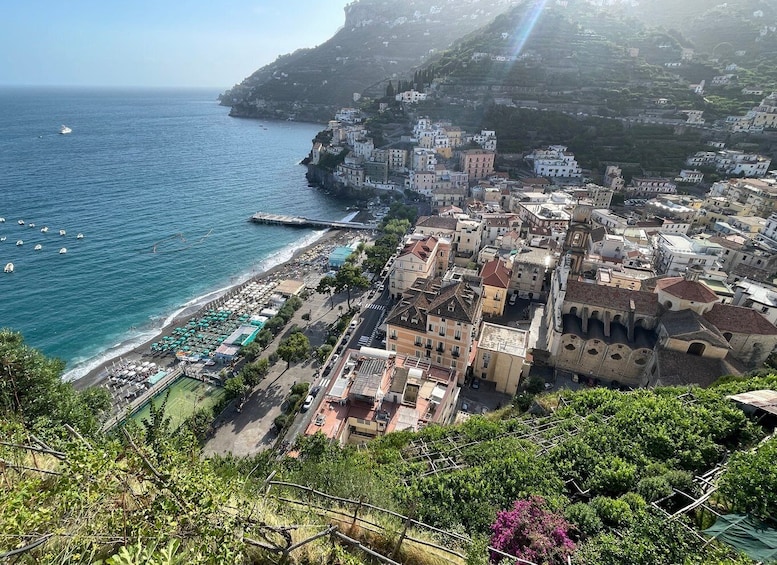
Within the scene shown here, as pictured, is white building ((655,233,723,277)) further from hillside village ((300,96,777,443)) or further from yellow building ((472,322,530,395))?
yellow building ((472,322,530,395))

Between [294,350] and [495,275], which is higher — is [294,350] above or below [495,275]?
below

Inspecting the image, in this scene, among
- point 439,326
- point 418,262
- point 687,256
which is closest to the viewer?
point 439,326

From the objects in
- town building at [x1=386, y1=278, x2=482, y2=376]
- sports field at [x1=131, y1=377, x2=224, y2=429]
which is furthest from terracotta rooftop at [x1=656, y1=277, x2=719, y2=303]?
sports field at [x1=131, y1=377, x2=224, y2=429]

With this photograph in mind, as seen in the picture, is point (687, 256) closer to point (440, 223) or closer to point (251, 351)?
point (440, 223)

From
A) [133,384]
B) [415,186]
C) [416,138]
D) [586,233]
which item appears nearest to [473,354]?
[586,233]

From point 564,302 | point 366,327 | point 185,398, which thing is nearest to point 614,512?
point 564,302

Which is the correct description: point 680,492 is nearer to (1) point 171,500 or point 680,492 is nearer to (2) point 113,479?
(1) point 171,500

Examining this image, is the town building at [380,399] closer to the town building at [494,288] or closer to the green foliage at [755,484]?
the green foliage at [755,484]
